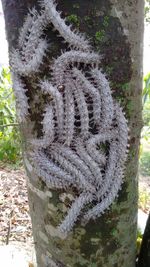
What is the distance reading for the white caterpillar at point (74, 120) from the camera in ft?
2.14

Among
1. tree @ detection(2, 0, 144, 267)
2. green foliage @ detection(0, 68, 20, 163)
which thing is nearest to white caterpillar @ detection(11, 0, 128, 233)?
tree @ detection(2, 0, 144, 267)

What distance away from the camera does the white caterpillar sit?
653mm

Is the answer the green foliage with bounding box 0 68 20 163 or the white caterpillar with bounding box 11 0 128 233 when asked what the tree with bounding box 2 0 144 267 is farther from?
the green foliage with bounding box 0 68 20 163

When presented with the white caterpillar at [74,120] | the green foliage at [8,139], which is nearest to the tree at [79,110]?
the white caterpillar at [74,120]

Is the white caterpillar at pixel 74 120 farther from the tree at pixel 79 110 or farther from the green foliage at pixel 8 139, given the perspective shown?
the green foliage at pixel 8 139

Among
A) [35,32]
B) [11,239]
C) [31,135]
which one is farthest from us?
[11,239]

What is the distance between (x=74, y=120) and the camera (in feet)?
2.24

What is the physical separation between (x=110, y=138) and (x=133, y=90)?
0.46 ft

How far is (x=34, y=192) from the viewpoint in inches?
32.7

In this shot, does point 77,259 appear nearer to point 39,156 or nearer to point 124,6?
point 39,156

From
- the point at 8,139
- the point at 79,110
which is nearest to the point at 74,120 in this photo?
the point at 79,110

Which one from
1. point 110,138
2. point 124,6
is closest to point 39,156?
point 110,138

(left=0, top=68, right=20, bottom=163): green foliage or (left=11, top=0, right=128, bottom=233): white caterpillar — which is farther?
(left=0, top=68, right=20, bottom=163): green foliage

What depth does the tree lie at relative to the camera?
65 centimetres
